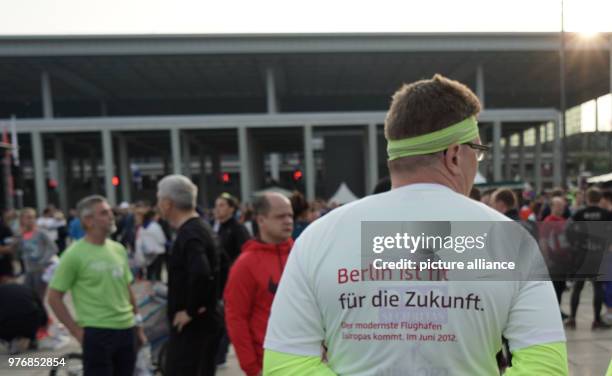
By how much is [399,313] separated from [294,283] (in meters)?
0.30

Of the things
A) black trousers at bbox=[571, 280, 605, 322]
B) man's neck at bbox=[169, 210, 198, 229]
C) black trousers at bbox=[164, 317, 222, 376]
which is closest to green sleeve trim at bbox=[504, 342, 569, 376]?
black trousers at bbox=[164, 317, 222, 376]

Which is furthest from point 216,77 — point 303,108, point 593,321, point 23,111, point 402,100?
point 402,100

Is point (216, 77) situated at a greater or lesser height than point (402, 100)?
greater

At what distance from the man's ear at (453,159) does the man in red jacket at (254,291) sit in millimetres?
1829

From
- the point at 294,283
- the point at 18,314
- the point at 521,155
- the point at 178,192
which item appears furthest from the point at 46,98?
the point at 521,155

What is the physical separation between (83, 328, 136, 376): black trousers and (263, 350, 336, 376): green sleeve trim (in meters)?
2.56

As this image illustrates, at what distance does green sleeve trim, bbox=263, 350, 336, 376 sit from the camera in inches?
45.5

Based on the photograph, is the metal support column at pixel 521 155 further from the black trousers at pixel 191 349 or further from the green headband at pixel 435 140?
the green headband at pixel 435 140

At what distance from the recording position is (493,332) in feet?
3.66

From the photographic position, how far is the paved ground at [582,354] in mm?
4586

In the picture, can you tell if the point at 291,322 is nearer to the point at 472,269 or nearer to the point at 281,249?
the point at 472,269

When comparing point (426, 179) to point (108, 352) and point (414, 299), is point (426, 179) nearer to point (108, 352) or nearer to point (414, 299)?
point (414, 299)

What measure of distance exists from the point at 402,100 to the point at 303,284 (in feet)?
1.94

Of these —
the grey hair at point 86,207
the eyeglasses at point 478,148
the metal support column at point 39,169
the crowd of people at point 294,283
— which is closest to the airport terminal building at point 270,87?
the metal support column at point 39,169
